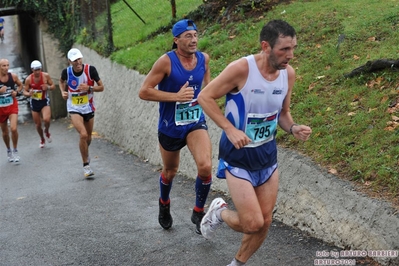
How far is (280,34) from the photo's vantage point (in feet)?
16.8

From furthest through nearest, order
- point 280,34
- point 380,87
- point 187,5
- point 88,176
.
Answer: point 187,5 → point 88,176 → point 380,87 → point 280,34

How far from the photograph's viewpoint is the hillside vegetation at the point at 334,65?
6996 mm

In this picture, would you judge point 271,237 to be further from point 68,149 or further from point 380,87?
point 68,149

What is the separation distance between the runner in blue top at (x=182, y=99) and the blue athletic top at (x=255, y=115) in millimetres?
1342

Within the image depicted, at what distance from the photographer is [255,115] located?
535cm

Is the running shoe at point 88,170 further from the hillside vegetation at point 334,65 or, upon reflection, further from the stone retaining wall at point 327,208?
the hillside vegetation at point 334,65

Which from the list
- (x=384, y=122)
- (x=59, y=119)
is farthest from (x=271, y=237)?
(x=59, y=119)

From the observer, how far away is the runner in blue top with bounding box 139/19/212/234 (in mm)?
6840

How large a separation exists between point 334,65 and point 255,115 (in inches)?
176

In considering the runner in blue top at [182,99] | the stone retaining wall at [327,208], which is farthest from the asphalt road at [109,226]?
the runner in blue top at [182,99]

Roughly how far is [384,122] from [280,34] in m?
2.77

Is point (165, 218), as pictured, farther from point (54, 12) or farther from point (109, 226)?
point (54, 12)

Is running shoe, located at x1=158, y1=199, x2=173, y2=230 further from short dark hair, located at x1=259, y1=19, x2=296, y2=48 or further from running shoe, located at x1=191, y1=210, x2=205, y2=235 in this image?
short dark hair, located at x1=259, y1=19, x2=296, y2=48

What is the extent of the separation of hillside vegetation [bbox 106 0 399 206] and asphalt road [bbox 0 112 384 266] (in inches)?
38.3
